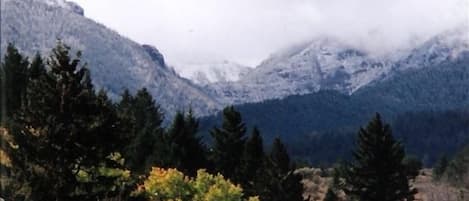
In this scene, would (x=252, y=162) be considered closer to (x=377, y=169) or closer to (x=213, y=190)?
(x=377, y=169)

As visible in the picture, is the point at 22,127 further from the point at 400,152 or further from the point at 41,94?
the point at 400,152

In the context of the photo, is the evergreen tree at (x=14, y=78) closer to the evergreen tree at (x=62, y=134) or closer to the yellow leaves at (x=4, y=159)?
the yellow leaves at (x=4, y=159)

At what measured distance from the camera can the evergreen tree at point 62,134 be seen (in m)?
37.1

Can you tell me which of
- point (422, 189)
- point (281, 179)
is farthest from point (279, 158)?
point (422, 189)

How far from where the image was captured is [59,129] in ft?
122

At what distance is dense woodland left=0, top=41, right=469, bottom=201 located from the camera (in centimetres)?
3750

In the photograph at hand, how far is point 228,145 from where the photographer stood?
291 feet

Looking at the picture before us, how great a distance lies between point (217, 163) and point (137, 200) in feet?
A: 149

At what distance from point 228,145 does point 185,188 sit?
83.1ft

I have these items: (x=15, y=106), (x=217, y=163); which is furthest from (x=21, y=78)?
(x=217, y=163)

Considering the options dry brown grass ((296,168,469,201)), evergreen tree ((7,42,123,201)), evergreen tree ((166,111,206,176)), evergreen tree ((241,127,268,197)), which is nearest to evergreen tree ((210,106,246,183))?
evergreen tree ((241,127,268,197))

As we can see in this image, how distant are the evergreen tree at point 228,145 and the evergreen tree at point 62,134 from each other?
1920 inches

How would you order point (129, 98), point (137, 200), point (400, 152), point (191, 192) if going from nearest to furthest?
1. point (137, 200)
2. point (191, 192)
3. point (400, 152)
4. point (129, 98)

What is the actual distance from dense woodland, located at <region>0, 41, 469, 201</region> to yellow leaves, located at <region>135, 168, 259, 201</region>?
8 cm
